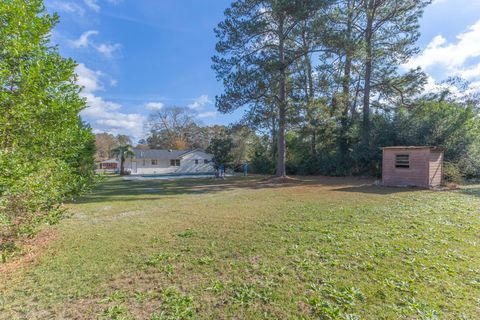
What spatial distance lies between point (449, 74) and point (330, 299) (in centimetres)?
2140

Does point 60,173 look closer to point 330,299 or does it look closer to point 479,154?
point 330,299

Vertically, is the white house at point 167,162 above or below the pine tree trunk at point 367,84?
below

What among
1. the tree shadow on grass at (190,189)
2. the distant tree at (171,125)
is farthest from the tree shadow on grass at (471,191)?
the distant tree at (171,125)

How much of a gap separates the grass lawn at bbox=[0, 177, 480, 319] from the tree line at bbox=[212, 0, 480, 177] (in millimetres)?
10547

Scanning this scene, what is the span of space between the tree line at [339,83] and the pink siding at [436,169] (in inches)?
87.1

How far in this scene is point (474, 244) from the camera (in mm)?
4023

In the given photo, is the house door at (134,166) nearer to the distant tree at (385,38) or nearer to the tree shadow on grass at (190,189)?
the tree shadow on grass at (190,189)

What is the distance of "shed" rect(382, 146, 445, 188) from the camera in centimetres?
1090

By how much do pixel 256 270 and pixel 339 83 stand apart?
16.5 meters

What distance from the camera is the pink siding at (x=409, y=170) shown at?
35.8ft

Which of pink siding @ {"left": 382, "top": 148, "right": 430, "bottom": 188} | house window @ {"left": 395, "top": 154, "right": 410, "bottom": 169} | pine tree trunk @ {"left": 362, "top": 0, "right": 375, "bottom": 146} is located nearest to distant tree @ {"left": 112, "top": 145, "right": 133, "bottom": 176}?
pine tree trunk @ {"left": 362, "top": 0, "right": 375, "bottom": 146}

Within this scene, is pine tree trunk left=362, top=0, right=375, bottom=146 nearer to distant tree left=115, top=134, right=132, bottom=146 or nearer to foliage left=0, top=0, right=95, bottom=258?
foliage left=0, top=0, right=95, bottom=258

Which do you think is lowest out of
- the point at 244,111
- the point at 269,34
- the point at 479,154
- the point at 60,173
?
the point at 60,173

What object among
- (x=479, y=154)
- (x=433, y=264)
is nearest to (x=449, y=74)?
(x=479, y=154)
